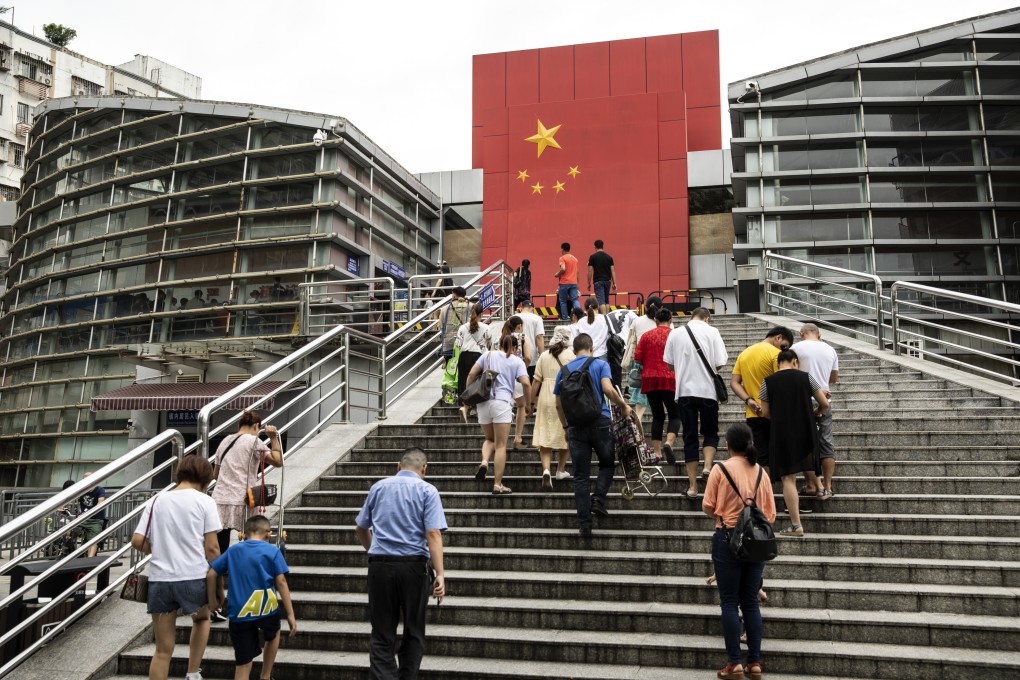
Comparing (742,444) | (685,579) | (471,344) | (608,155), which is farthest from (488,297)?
(742,444)

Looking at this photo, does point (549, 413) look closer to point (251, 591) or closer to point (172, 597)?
point (251, 591)

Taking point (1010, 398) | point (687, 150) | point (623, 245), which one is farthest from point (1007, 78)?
point (1010, 398)

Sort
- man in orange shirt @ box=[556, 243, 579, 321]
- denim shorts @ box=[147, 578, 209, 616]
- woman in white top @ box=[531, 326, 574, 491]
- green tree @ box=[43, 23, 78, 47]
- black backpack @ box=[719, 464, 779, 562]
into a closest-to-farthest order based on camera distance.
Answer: black backpack @ box=[719, 464, 779, 562] → denim shorts @ box=[147, 578, 209, 616] → woman in white top @ box=[531, 326, 574, 491] → man in orange shirt @ box=[556, 243, 579, 321] → green tree @ box=[43, 23, 78, 47]

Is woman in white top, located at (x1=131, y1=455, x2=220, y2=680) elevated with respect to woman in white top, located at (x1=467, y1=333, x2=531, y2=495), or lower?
lower

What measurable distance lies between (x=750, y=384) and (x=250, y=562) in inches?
179

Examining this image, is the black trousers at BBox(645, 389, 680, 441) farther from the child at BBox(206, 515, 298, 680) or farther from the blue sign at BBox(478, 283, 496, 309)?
the blue sign at BBox(478, 283, 496, 309)

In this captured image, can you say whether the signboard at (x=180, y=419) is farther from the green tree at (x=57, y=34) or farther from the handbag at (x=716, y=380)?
the green tree at (x=57, y=34)

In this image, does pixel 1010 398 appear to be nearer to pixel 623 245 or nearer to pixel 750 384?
pixel 750 384

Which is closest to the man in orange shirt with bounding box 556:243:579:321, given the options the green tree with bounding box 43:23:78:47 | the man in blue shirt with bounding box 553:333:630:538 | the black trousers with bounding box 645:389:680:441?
the black trousers with bounding box 645:389:680:441

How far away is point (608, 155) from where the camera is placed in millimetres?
25844

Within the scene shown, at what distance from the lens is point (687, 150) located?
26.1 metres

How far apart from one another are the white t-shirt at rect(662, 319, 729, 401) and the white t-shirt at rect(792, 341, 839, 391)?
28.5 inches

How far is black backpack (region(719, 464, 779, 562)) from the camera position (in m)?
5.08

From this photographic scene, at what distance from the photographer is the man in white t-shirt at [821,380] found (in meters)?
7.12
